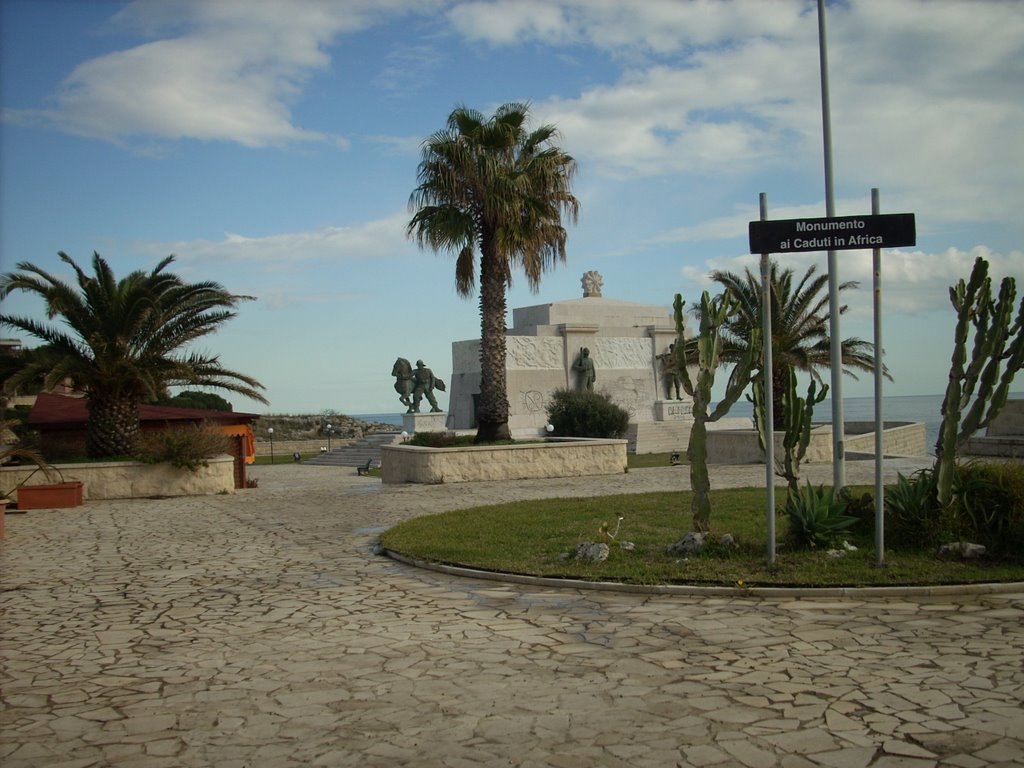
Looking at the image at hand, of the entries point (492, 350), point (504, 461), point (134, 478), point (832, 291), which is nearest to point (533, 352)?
point (492, 350)

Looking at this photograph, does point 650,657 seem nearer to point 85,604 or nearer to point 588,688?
point 588,688

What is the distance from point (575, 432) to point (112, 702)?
28.1 meters

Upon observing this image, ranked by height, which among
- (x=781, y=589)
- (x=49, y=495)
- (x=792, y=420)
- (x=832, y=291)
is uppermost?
(x=832, y=291)

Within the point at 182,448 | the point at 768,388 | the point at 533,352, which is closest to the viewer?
the point at 768,388

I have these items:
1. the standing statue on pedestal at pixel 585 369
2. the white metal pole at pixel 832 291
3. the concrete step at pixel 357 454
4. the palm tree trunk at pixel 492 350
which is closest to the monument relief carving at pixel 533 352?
the standing statue on pedestal at pixel 585 369

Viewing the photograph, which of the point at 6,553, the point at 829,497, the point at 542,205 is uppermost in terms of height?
the point at 542,205

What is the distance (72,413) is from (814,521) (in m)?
21.1

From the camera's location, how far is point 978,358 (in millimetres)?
9242

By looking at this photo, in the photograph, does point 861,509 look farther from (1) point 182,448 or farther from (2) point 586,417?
(2) point 586,417

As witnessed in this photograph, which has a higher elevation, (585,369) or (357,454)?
(585,369)

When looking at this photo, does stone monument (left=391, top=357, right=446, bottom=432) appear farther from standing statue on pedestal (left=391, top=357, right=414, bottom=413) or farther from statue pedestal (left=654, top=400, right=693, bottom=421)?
statue pedestal (left=654, top=400, right=693, bottom=421)

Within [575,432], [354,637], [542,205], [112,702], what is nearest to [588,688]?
[354,637]

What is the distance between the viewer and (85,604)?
8.53 meters

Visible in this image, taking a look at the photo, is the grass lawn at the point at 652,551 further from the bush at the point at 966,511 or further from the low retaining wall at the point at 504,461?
the low retaining wall at the point at 504,461
